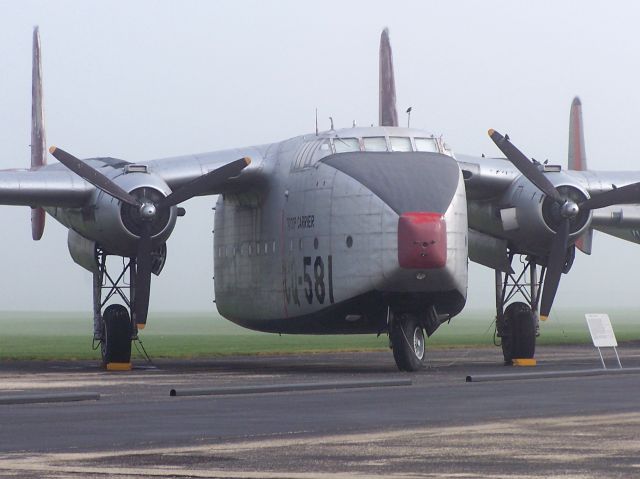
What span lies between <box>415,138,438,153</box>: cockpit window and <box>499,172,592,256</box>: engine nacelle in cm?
330

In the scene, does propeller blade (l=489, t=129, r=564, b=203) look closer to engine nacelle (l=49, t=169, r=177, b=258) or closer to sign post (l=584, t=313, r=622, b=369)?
sign post (l=584, t=313, r=622, b=369)

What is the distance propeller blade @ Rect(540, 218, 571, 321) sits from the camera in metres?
29.8

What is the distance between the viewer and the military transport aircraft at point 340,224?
26.2 m

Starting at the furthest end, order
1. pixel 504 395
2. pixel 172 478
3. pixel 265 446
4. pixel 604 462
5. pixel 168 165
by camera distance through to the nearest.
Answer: pixel 168 165 → pixel 504 395 → pixel 265 446 → pixel 604 462 → pixel 172 478

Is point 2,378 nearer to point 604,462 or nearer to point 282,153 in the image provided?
point 282,153

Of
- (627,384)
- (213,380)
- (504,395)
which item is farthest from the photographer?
(213,380)

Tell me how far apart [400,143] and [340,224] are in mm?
2331

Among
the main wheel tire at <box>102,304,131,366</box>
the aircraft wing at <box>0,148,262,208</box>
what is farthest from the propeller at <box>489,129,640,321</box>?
the main wheel tire at <box>102,304,131,366</box>

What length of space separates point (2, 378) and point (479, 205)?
12093mm

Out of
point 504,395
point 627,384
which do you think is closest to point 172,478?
point 504,395

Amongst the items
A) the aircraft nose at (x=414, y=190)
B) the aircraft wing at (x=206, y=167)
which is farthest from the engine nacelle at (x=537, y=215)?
the aircraft wing at (x=206, y=167)

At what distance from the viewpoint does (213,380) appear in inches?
963

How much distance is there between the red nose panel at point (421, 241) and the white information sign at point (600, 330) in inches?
140

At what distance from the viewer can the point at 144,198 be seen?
1139 inches
